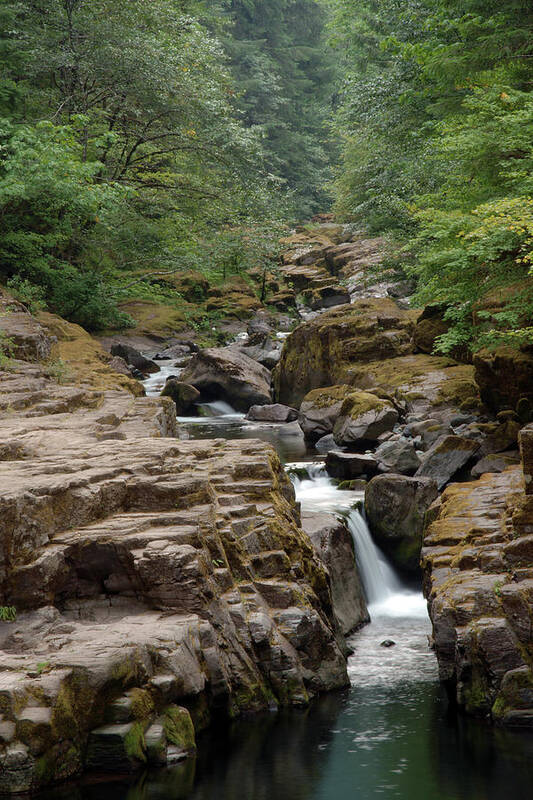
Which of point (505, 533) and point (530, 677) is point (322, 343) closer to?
point (505, 533)

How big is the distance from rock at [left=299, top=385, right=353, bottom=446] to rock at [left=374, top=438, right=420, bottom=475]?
14.6 feet

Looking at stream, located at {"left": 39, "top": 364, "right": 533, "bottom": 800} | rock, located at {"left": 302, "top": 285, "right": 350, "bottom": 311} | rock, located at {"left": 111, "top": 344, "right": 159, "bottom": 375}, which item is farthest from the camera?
rock, located at {"left": 302, "top": 285, "right": 350, "bottom": 311}

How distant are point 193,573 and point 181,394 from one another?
52.4 feet

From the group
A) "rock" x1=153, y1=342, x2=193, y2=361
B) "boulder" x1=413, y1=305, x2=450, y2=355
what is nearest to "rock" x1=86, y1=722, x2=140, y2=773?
"boulder" x1=413, y1=305, x2=450, y2=355

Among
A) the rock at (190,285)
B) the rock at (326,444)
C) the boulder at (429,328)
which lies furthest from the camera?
the rock at (190,285)

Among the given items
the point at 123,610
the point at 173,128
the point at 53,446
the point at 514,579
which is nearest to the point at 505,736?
the point at 514,579

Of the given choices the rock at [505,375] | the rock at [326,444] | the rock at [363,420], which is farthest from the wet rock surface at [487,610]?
the rock at [326,444]

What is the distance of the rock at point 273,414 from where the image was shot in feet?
75.8

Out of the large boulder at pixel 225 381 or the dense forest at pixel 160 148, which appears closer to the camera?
the dense forest at pixel 160 148

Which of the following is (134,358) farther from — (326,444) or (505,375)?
(505,375)

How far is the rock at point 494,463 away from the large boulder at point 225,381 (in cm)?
1081

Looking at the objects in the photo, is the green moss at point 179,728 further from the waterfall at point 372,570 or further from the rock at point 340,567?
the waterfall at point 372,570

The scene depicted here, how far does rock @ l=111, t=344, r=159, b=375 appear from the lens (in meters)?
26.3

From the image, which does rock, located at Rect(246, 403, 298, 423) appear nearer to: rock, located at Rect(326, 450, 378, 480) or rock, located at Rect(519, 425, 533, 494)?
rock, located at Rect(326, 450, 378, 480)
